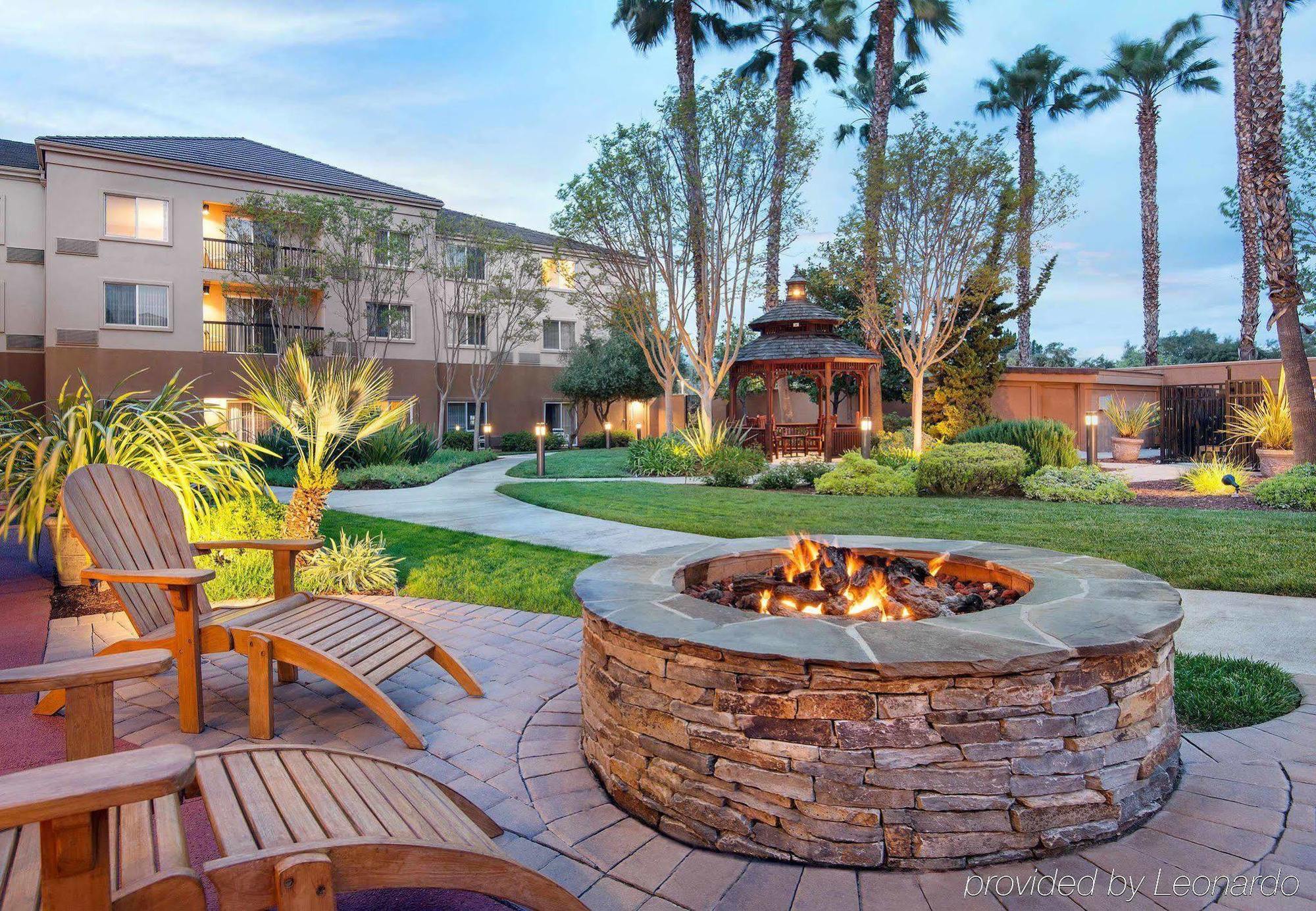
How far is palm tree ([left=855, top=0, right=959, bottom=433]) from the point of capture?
17.1m

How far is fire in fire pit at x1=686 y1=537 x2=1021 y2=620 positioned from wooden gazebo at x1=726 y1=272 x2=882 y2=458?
44.7ft

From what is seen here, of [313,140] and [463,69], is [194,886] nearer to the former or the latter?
[463,69]

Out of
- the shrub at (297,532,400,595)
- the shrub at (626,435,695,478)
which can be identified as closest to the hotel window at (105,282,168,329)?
the shrub at (626,435,695,478)

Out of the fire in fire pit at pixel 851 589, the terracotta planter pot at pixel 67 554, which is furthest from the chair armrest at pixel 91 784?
the terracotta planter pot at pixel 67 554

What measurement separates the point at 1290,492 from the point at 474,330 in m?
22.3

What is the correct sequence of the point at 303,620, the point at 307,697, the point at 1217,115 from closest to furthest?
the point at 303,620 → the point at 307,697 → the point at 1217,115

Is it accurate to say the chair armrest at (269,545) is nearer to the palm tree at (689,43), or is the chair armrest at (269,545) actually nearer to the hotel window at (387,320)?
the palm tree at (689,43)

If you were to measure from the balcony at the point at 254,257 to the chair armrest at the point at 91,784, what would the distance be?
21.6m

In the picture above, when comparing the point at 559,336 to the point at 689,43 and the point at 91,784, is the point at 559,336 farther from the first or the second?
the point at 91,784

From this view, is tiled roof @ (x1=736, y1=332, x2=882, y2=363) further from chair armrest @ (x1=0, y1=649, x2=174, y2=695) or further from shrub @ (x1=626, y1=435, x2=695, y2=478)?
chair armrest @ (x1=0, y1=649, x2=174, y2=695)

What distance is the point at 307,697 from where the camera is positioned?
357 cm

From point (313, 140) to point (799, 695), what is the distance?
4977 cm

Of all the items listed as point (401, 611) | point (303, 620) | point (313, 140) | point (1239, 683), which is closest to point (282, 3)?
point (401, 611)

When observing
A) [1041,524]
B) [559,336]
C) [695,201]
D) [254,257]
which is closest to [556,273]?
[559,336]
